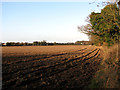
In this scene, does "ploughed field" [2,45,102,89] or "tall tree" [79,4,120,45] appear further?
"tall tree" [79,4,120,45]

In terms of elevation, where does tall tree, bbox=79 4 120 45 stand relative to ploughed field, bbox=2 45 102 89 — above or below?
above

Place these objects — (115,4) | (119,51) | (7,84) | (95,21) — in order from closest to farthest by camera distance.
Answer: (7,84)
(119,51)
(115,4)
(95,21)

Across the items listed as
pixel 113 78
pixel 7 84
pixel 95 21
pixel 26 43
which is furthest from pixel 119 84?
pixel 26 43

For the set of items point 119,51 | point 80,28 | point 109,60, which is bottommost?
point 109,60

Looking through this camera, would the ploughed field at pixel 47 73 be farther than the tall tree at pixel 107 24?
No

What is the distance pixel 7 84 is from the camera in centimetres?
594

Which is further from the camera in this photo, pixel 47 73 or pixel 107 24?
pixel 107 24

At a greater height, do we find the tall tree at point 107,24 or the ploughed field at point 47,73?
the tall tree at point 107,24

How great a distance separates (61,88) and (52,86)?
0.52 meters

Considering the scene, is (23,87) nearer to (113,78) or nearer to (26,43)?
(113,78)

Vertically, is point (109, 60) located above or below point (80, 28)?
below

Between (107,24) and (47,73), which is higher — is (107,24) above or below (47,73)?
above

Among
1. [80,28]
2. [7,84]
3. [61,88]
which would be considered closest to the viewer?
[61,88]

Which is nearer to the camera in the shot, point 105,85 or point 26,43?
point 105,85
